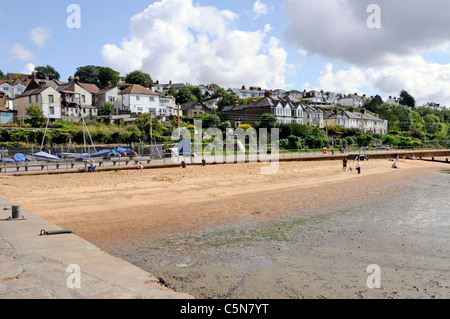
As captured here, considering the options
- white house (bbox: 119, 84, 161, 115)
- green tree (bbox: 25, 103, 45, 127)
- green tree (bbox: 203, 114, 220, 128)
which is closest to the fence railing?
green tree (bbox: 25, 103, 45, 127)

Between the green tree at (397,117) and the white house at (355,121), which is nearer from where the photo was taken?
the white house at (355,121)

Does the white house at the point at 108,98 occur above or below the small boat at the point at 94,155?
above

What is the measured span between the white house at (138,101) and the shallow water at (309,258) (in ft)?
185

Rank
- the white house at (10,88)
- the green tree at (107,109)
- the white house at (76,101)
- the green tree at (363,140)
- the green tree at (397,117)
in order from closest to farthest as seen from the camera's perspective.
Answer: the white house at (76,101) → the green tree at (107,109) → the green tree at (363,140) → the white house at (10,88) → the green tree at (397,117)

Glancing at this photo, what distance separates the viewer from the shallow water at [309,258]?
25.0 feet

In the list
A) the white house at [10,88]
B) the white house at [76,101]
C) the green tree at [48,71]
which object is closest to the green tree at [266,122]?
the white house at [76,101]

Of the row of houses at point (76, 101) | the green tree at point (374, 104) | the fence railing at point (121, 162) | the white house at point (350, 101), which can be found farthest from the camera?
the white house at point (350, 101)

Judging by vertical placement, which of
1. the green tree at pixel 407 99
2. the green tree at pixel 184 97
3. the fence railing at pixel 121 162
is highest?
the green tree at pixel 407 99

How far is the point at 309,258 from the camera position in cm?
974

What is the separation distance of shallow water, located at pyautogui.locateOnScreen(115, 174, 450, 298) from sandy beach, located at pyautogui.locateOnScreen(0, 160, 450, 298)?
3 cm

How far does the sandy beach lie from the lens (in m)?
7.99

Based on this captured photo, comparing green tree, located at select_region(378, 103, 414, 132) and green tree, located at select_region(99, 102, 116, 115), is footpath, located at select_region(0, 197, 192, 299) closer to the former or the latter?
green tree, located at select_region(99, 102, 116, 115)

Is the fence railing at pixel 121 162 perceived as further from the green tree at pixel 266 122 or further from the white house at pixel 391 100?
the white house at pixel 391 100

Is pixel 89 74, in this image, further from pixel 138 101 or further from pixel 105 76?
pixel 138 101
